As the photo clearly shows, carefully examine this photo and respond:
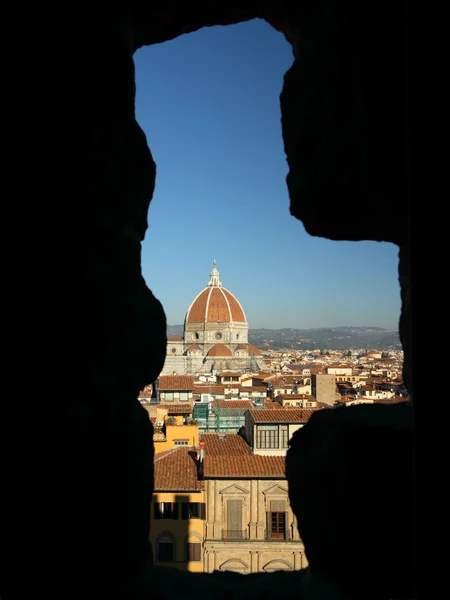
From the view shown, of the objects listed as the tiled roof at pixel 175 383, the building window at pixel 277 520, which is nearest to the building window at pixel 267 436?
the building window at pixel 277 520

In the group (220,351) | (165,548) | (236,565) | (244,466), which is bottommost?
(236,565)

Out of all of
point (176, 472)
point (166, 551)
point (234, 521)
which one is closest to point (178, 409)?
point (176, 472)

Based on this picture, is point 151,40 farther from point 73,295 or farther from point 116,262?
point 73,295

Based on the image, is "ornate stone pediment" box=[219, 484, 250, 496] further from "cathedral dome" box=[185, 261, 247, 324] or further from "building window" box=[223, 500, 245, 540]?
"cathedral dome" box=[185, 261, 247, 324]

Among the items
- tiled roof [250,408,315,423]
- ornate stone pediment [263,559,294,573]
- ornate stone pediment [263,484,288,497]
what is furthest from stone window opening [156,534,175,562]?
tiled roof [250,408,315,423]

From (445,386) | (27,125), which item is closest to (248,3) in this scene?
(27,125)

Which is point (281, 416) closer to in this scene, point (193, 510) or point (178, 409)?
point (193, 510)
